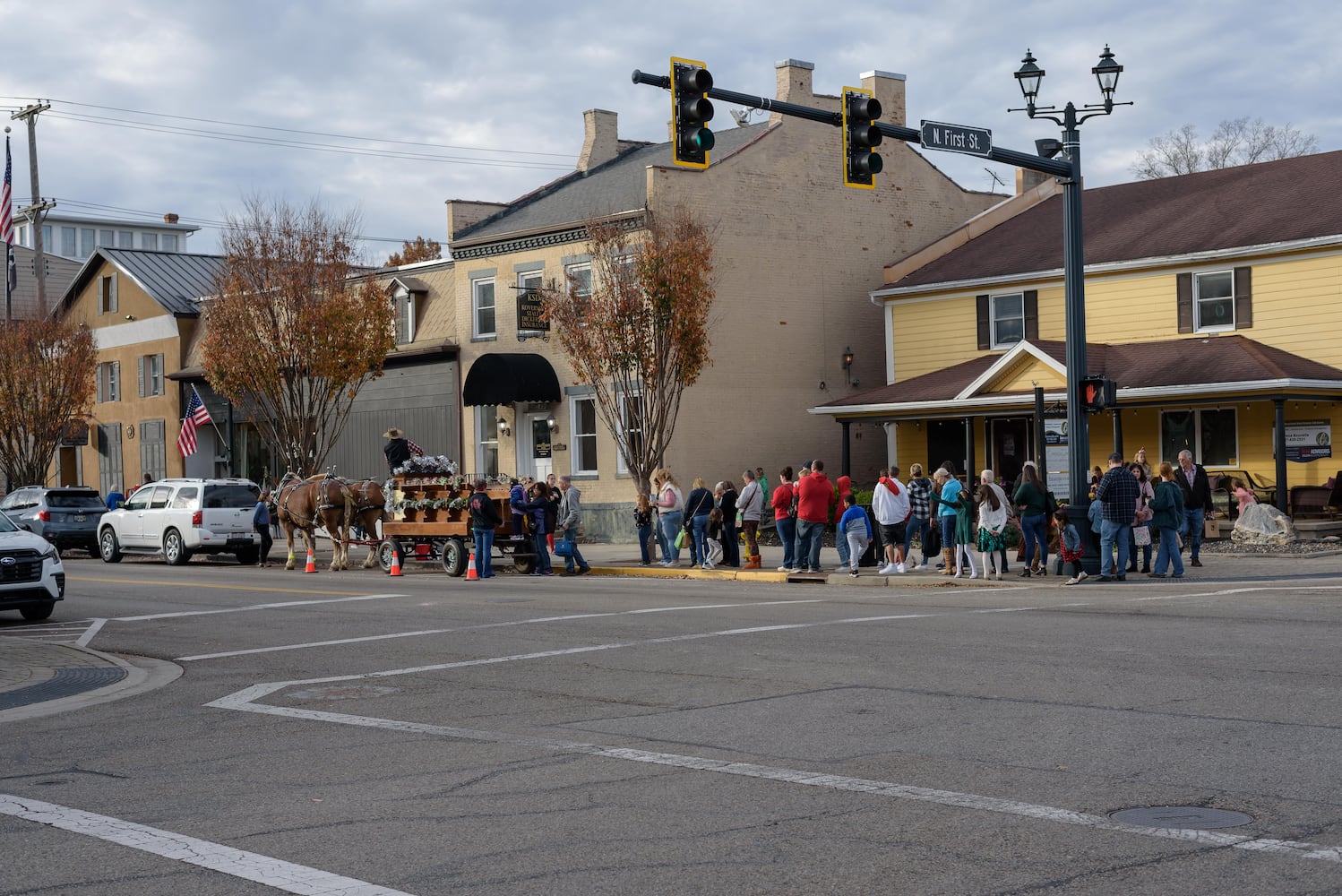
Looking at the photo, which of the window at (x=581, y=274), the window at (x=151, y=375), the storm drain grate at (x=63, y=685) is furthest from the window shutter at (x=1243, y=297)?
the window at (x=151, y=375)

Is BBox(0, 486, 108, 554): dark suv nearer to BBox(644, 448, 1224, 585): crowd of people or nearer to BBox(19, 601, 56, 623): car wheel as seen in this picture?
BBox(644, 448, 1224, 585): crowd of people

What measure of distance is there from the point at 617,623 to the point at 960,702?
6.53m

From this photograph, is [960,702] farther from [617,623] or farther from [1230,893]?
[617,623]

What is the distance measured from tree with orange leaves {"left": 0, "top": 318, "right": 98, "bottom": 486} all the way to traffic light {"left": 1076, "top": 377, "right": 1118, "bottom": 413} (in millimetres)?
31674

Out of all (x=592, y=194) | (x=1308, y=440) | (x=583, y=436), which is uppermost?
(x=592, y=194)

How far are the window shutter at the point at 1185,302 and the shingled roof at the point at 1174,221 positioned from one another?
0.65m

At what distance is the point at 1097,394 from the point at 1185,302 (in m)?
11.0

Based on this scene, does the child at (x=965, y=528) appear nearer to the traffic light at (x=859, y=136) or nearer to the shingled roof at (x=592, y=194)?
the traffic light at (x=859, y=136)

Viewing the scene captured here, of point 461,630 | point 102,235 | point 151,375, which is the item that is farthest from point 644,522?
point 102,235

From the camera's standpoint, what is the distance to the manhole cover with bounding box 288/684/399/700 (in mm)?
11891

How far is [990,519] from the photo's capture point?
21484 millimetres

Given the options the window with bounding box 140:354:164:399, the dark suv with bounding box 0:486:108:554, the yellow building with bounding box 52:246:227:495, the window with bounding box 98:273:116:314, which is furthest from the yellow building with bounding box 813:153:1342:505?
the window with bounding box 98:273:116:314

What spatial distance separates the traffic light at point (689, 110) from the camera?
55.2 feet

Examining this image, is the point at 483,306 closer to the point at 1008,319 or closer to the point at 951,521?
the point at 1008,319
